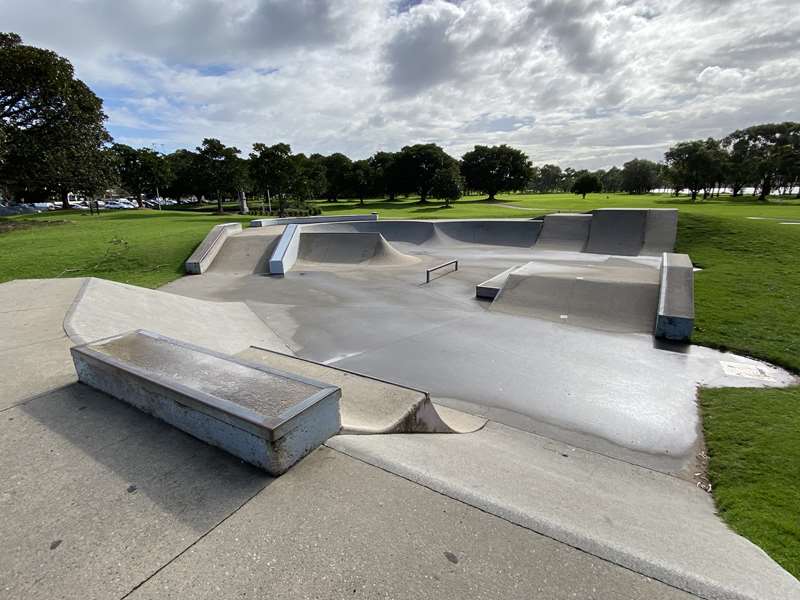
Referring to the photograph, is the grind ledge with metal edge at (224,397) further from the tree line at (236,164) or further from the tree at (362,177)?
the tree at (362,177)

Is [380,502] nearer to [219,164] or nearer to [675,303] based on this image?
[675,303]

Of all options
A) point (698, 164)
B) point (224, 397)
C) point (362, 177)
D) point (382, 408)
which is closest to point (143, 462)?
point (224, 397)

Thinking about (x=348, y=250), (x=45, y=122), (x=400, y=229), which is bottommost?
(x=348, y=250)

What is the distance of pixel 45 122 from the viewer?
934 inches

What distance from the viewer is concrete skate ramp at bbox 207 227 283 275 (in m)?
16.5

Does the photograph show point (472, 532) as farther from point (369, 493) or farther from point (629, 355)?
point (629, 355)

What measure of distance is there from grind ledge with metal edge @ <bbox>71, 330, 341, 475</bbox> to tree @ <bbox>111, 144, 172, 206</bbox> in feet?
204

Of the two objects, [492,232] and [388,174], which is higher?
[388,174]

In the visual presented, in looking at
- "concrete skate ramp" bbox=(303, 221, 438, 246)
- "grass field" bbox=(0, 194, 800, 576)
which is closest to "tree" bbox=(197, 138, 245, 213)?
"grass field" bbox=(0, 194, 800, 576)

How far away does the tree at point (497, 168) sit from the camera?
5844 cm

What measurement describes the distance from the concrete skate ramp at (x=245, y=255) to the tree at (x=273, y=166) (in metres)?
17.2

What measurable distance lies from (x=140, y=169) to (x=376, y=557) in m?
66.2

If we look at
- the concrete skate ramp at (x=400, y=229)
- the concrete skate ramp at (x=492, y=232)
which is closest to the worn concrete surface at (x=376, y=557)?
the concrete skate ramp at (x=400, y=229)

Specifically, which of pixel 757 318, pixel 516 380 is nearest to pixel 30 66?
pixel 516 380
